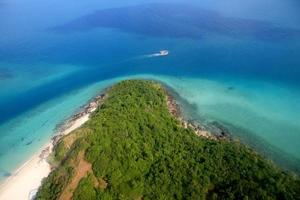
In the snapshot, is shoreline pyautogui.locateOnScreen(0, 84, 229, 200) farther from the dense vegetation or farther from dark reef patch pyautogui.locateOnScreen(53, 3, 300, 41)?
dark reef patch pyautogui.locateOnScreen(53, 3, 300, 41)

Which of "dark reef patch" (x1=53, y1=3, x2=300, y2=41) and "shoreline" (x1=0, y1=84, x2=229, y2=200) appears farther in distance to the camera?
"dark reef patch" (x1=53, y1=3, x2=300, y2=41)

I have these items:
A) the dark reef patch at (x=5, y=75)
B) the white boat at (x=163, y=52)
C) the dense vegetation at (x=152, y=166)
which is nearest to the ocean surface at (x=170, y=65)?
the dark reef patch at (x=5, y=75)

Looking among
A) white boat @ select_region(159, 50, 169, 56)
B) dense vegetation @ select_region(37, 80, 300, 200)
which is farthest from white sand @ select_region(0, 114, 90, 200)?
white boat @ select_region(159, 50, 169, 56)

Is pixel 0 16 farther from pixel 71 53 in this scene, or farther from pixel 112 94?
pixel 112 94

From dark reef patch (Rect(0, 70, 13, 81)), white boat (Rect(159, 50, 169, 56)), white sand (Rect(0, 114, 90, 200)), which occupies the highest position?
dark reef patch (Rect(0, 70, 13, 81))

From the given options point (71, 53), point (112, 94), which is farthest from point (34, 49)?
point (112, 94)

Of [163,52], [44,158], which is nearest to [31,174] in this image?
[44,158]
